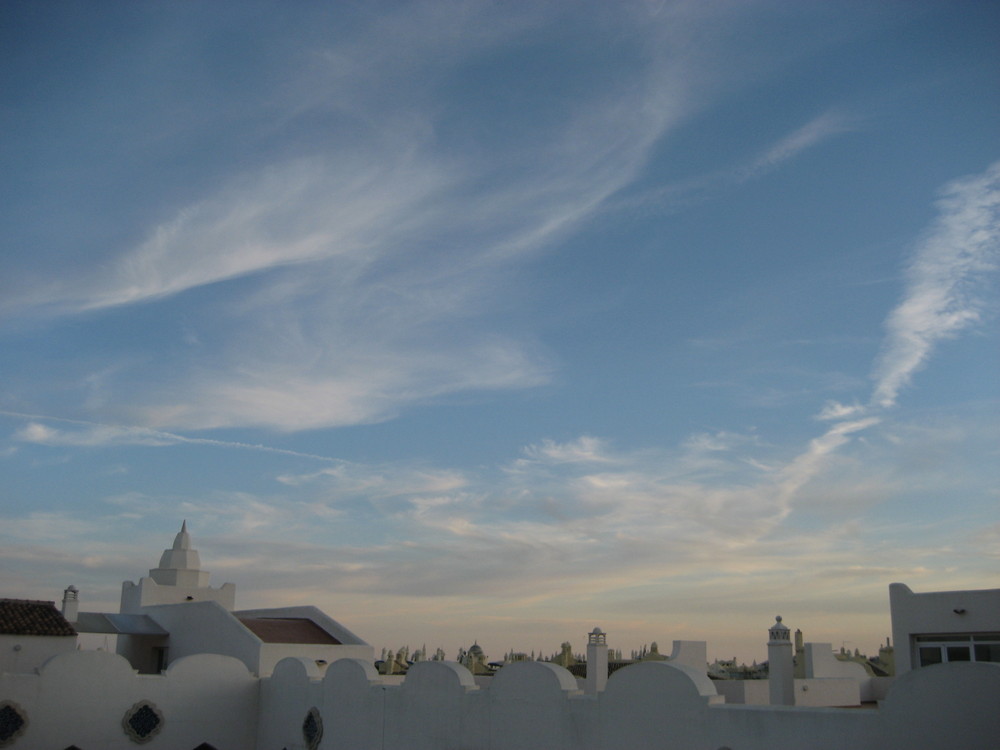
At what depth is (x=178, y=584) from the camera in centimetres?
3738

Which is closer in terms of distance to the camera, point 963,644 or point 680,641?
point 963,644

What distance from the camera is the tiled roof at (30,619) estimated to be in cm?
2734

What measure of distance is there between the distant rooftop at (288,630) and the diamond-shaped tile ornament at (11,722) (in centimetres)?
794

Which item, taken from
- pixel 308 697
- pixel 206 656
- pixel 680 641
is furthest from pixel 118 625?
pixel 680 641

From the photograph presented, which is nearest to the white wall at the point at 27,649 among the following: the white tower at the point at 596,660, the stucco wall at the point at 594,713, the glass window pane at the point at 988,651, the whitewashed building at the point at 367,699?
the whitewashed building at the point at 367,699

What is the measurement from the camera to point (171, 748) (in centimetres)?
2584

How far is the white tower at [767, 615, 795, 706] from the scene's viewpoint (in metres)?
22.4

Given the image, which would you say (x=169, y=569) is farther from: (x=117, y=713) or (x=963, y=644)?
(x=963, y=644)

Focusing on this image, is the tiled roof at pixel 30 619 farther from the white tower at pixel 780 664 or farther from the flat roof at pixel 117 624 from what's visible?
the white tower at pixel 780 664

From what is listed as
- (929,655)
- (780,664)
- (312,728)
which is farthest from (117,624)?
(929,655)

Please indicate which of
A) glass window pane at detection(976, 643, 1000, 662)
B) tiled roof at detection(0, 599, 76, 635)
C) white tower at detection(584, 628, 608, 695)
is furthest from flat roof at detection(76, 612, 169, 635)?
glass window pane at detection(976, 643, 1000, 662)

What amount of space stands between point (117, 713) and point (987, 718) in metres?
21.8

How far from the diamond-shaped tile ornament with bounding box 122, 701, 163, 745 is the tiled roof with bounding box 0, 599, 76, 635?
14.9ft

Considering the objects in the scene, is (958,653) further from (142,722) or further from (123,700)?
(123,700)
